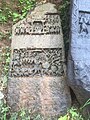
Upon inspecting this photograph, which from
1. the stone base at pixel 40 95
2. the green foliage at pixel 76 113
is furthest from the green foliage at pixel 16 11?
the green foliage at pixel 76 113

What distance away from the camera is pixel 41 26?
4422 mm

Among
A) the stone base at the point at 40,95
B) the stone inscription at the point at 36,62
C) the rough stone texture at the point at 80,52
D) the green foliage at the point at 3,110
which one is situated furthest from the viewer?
the stone inscription at the point at 36,62

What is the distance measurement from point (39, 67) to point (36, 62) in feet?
0.24

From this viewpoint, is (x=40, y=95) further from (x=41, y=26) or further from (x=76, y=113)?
(x=41, y=26)

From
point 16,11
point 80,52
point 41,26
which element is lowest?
point 80,52

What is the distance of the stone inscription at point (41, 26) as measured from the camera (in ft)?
14.2

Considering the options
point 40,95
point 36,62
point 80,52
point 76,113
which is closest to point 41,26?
point 36,62

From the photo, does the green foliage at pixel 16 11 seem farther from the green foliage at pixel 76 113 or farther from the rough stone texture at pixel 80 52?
the green foliage at pixel 76 113

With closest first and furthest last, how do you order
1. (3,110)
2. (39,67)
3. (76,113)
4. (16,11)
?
1. (3,110)
2. (76,113)
3. (39,67)
4. (16,11)

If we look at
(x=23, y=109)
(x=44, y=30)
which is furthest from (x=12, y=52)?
(x=23, y=109)

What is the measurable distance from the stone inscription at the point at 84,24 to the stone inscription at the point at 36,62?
0.35 m

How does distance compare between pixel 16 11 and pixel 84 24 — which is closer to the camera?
pixel 84 24

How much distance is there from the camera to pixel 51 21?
4.46 metres

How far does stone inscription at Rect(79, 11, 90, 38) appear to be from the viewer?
400 cm
